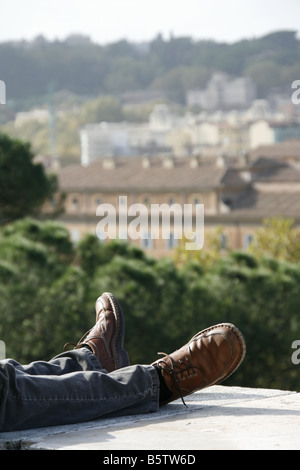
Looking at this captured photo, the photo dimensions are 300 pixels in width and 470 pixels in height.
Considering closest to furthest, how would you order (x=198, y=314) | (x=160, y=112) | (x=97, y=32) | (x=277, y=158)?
(x=198, y=314) → (x=277, y=158) → (x=160, y=112) → (x=97, y=32)

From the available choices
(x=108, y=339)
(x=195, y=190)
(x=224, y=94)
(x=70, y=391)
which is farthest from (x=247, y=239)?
(x=224, y=94)

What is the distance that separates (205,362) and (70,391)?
29 centimetres

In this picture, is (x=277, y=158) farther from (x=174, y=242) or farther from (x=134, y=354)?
(x=134, y=354)

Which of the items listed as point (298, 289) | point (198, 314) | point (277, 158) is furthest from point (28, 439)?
point (277, 158)

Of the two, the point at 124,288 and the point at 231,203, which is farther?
the point at 231,203

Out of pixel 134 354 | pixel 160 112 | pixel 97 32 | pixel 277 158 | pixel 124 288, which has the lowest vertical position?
pixel 134 354

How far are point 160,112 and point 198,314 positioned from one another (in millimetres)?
65240

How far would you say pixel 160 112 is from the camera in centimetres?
7294

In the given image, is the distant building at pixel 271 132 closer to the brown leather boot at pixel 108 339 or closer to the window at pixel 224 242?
the window at pixel 224 242

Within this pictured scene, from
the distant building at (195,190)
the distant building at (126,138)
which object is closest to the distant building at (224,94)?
the distant building at (126,138)

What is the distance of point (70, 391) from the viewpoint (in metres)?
1.80

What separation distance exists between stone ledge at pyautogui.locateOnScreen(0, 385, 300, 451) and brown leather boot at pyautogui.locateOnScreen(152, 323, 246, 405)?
5 centimetres

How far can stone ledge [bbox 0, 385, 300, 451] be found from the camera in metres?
1.60

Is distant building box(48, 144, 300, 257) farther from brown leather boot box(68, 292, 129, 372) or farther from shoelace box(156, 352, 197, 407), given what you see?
shoelace box(156, 352, 197, 407)
